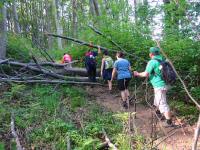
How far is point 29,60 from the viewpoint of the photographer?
1691 centimetres

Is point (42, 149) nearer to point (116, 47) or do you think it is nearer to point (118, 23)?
point (116, 47)

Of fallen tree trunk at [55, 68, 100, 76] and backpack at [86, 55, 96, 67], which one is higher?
backpack at [86, 55, 96, 67]

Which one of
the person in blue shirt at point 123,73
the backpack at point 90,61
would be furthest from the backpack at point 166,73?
the backpack at point 90,61

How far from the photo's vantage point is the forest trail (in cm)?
842

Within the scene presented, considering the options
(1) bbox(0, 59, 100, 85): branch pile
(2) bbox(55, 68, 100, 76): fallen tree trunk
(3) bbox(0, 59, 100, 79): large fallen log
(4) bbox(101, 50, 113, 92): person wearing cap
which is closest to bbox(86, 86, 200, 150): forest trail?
(4) bbox(101, 50, 113, 92): person wearing cap

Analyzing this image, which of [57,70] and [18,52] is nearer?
[57,70]

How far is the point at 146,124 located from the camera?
10.1 m

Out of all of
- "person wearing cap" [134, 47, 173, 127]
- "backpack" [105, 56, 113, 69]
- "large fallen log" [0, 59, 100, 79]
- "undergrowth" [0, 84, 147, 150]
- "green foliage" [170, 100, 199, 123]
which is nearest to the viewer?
"undergrowth" [0, 84, 147, 150]

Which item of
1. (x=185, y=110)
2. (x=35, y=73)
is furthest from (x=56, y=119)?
(x=35, y=73)

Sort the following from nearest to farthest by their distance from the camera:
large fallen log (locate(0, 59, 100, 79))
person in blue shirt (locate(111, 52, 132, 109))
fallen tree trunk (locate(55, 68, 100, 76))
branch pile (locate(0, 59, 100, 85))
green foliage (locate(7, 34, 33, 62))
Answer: person in blue shirt (locate(111, 52, 132, 109))
branch pile (locate(0, 59, 100, 85))
large fallen log (locate(0, 59, 100, 79))
fallen tree trunk (locate(55, 68, 100, 76))
green foliage (locate(7, 34, 33, 62))

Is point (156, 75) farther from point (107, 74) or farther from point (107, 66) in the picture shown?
point (107, 74)

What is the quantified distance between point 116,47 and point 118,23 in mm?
1287

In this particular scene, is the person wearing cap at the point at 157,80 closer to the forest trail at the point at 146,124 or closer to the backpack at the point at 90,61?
the forest trail at the point at 146,124

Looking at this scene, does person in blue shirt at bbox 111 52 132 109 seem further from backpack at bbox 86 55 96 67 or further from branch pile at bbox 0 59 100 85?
branch pile at bbox 0 59 100 85
